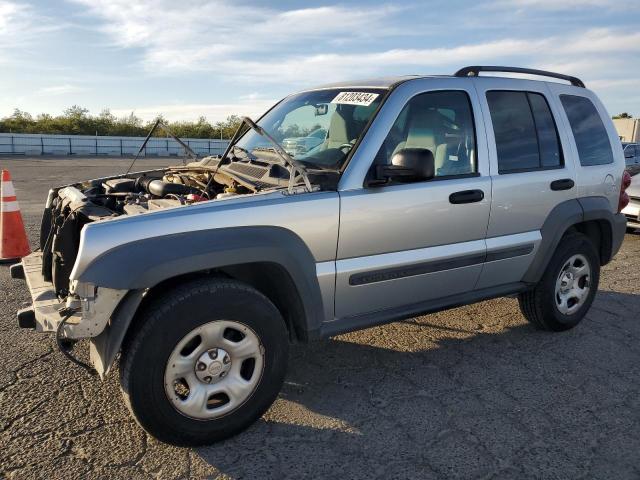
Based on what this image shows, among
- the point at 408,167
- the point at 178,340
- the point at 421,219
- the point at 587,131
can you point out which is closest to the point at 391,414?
the point at 421,219

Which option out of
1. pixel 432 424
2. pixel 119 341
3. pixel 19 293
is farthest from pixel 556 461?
pixel 19 293

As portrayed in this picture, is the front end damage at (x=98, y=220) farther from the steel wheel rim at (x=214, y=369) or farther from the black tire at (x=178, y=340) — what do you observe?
the steel wheel rim at (x=214, y=369)

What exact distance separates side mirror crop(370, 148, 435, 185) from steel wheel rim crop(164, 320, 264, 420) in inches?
46.1

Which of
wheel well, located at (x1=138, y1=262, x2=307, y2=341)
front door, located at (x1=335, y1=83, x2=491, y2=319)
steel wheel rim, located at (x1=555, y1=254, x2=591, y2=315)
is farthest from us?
steel wheel rim, located at (x1=555, y1=254, x2=591, y2=315)

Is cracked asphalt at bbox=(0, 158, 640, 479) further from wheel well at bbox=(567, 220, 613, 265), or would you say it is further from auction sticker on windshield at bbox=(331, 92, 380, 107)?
auction sticker on windshield at bbox=(331, 92, 380, 107)

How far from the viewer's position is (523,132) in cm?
387

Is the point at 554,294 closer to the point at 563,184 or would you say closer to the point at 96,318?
the point at 563,184

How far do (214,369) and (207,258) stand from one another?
58 centimetres

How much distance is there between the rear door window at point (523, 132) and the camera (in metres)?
3.71

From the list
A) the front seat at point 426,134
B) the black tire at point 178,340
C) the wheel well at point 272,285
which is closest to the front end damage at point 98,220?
the black tire at point 178,340

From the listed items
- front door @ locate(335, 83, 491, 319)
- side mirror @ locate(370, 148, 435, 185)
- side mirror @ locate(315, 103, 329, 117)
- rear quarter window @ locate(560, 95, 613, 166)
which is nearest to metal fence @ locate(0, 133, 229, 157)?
rear quarter window @ locate(560, 95, 613, 166)

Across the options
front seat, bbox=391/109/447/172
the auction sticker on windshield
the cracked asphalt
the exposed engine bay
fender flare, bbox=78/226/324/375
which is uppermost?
→ the auction sticker on windshield

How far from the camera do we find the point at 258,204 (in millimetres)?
2781

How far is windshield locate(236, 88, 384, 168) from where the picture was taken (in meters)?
3.28
